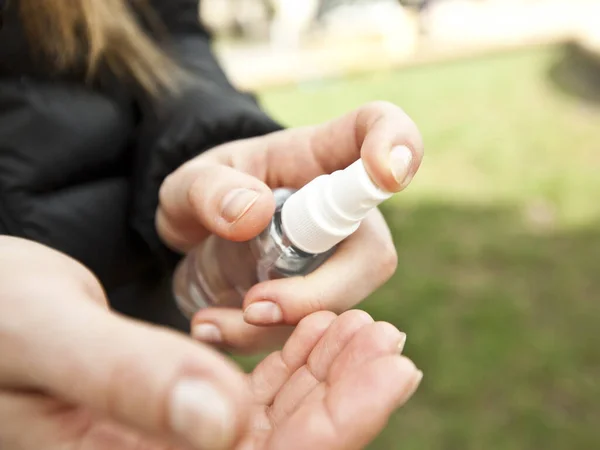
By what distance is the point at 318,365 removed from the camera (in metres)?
0.33

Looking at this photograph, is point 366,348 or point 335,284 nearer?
point 366,348

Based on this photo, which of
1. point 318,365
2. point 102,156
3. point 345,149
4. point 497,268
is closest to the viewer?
point 318,365

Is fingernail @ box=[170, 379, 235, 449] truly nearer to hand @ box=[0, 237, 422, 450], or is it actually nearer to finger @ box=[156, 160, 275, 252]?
hand @ box=[0, 237, 422, 450]

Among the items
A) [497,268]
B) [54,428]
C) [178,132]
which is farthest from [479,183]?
[54,428]

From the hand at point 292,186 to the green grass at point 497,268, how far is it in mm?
509

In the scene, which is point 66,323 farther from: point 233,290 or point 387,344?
point 233,290

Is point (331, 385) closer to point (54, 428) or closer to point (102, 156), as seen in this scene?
point (54, 428)

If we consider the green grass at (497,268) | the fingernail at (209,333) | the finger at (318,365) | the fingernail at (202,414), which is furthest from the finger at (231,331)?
the green grass at (497,268)

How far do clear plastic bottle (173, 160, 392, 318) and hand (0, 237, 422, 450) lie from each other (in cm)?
7

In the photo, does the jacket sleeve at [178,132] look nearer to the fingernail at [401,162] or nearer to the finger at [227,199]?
the finger at [227,199]

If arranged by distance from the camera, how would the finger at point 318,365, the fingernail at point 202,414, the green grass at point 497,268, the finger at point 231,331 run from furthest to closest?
the green grass at point 497,268, the finger at point 231,331, the finger at point 318,365, the fingernail at point 202,414

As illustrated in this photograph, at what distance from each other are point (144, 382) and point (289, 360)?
149 millimetres

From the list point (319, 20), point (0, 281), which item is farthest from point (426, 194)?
point (319, 20)

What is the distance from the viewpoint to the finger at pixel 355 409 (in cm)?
27
